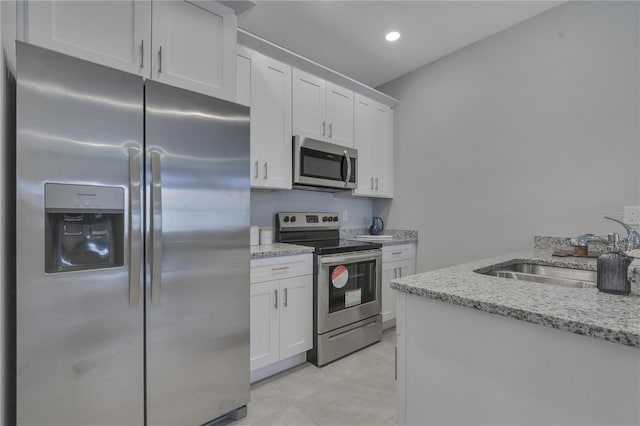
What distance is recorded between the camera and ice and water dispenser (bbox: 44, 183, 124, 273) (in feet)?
3.85

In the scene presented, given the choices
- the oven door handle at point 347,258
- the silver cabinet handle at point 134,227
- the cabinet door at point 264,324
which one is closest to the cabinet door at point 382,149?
the oven door handle at point 347,258

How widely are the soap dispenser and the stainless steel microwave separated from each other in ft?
6.50

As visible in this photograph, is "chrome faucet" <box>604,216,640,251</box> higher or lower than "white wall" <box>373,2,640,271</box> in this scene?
lower

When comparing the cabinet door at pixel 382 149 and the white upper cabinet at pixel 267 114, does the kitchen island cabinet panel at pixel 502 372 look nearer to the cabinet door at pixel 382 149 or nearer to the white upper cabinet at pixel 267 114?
the white upper cabinet at pixel 267 114

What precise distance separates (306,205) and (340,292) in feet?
3.31

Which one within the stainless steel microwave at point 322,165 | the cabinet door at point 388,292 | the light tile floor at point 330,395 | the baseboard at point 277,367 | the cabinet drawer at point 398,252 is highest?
the stainless steel microwave at point 322,165

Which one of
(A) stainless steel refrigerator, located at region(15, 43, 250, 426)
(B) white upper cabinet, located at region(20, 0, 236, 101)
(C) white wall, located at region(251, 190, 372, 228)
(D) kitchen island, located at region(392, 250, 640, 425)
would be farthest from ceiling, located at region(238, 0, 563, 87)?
(D) kitchen island, located at region(392, 250, 640, 425)

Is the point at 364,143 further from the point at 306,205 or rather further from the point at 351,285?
the point at 351,285

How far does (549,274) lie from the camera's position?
166 cm

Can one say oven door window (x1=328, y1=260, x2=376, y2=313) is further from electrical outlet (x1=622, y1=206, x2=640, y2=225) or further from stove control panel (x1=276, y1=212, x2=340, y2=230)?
electrical outlet (x1=622, y1=206, x2=640, y2=225)

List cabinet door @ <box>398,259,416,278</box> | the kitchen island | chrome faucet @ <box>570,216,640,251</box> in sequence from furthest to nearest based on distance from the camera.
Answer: cabinet door @ <box>398,259,416,278</box> → chrome faucet @ <box>570,216,640,251</box> → the kitchen island

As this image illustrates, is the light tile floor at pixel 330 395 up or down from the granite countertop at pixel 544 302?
down

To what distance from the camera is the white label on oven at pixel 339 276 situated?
92.4 inches

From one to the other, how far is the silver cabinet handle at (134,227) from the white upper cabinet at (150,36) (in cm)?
54
